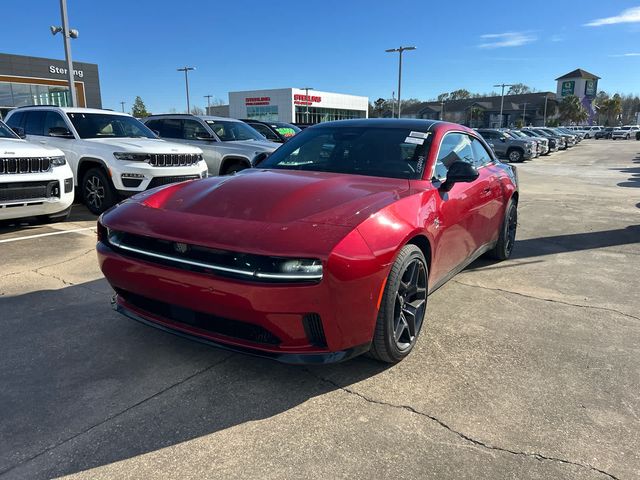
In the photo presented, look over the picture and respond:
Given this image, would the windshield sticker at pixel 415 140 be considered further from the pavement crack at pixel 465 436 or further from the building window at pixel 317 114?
the building window at pixel 317 114

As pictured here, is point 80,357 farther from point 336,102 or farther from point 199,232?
point 336,102

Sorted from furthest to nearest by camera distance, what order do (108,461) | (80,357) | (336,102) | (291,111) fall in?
(336,102)
(291,111)
(80,357)
(108,461)

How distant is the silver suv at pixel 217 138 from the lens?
9617 millimetres

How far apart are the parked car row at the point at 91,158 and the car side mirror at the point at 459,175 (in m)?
2.29

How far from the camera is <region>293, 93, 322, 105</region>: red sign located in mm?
64500

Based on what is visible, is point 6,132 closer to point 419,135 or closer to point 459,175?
point 419,135

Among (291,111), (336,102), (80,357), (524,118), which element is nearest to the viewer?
(80,357)

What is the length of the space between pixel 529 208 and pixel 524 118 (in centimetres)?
10223

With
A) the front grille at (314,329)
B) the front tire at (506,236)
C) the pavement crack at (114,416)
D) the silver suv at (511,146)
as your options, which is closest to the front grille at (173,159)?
the front tire at (506,236)

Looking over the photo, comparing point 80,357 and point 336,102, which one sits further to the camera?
point 336,102

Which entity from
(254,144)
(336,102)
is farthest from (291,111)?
(254,144)

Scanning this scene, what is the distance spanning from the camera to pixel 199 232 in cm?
260

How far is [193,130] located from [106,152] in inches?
125

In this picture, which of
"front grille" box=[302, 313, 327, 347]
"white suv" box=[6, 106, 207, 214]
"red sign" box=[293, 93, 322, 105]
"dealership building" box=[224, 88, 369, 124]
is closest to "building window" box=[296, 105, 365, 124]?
"dealership building" box=[224, 88, 369, 124]
